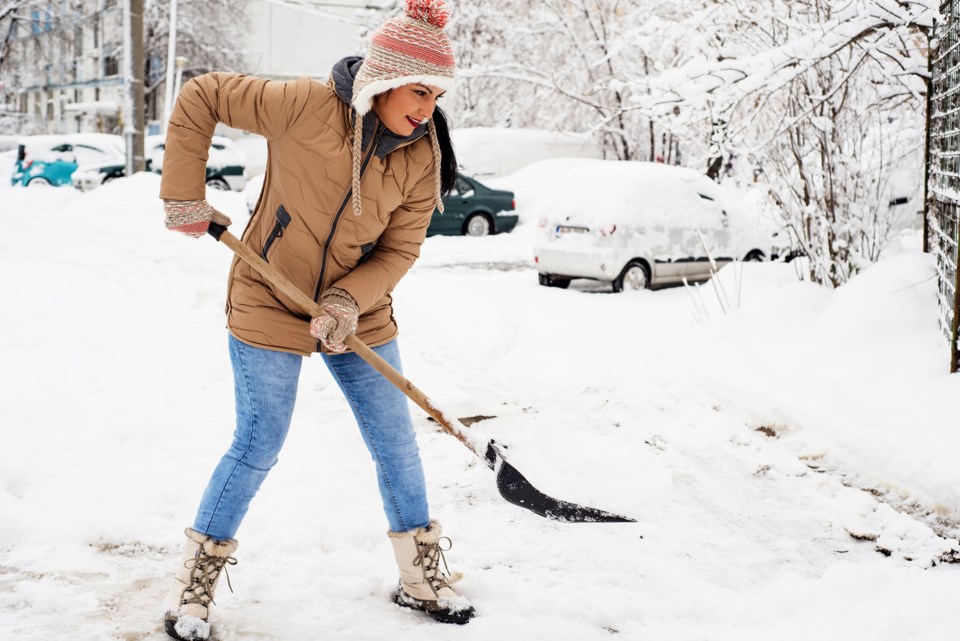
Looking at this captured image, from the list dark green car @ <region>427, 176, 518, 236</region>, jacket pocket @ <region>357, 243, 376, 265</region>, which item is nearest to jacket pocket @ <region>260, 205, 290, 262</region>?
jacket pocket @ <region>357, 243, 376, 265</region>

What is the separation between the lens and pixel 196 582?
2.80m

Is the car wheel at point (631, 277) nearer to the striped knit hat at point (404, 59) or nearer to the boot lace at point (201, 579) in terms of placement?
the striped knit hat at point (404, 59)

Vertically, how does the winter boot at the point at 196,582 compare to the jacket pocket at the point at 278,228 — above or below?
below

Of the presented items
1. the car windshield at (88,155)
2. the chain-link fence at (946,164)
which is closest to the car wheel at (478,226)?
the chain-link fence at (946,164)

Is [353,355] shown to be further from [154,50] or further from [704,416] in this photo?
[154,50]

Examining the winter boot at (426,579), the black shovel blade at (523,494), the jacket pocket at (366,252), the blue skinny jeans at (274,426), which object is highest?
the jacket pocket at (366,252)

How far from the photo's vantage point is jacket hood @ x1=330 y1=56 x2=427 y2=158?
2.70 metres

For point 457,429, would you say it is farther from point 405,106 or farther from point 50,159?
point 50,159

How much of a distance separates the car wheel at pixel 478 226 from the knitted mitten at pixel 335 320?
13.6 metres

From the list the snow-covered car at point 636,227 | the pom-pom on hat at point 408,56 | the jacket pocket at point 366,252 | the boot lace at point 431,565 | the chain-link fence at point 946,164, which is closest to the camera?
the pom-pom on hat at point 408,56

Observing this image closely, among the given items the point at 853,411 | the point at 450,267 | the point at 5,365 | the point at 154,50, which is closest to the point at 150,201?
the point at 450,267

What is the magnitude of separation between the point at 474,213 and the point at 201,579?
45.1 feet

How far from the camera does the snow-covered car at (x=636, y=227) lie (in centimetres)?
1045

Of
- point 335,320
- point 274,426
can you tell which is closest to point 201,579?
point 274,426
